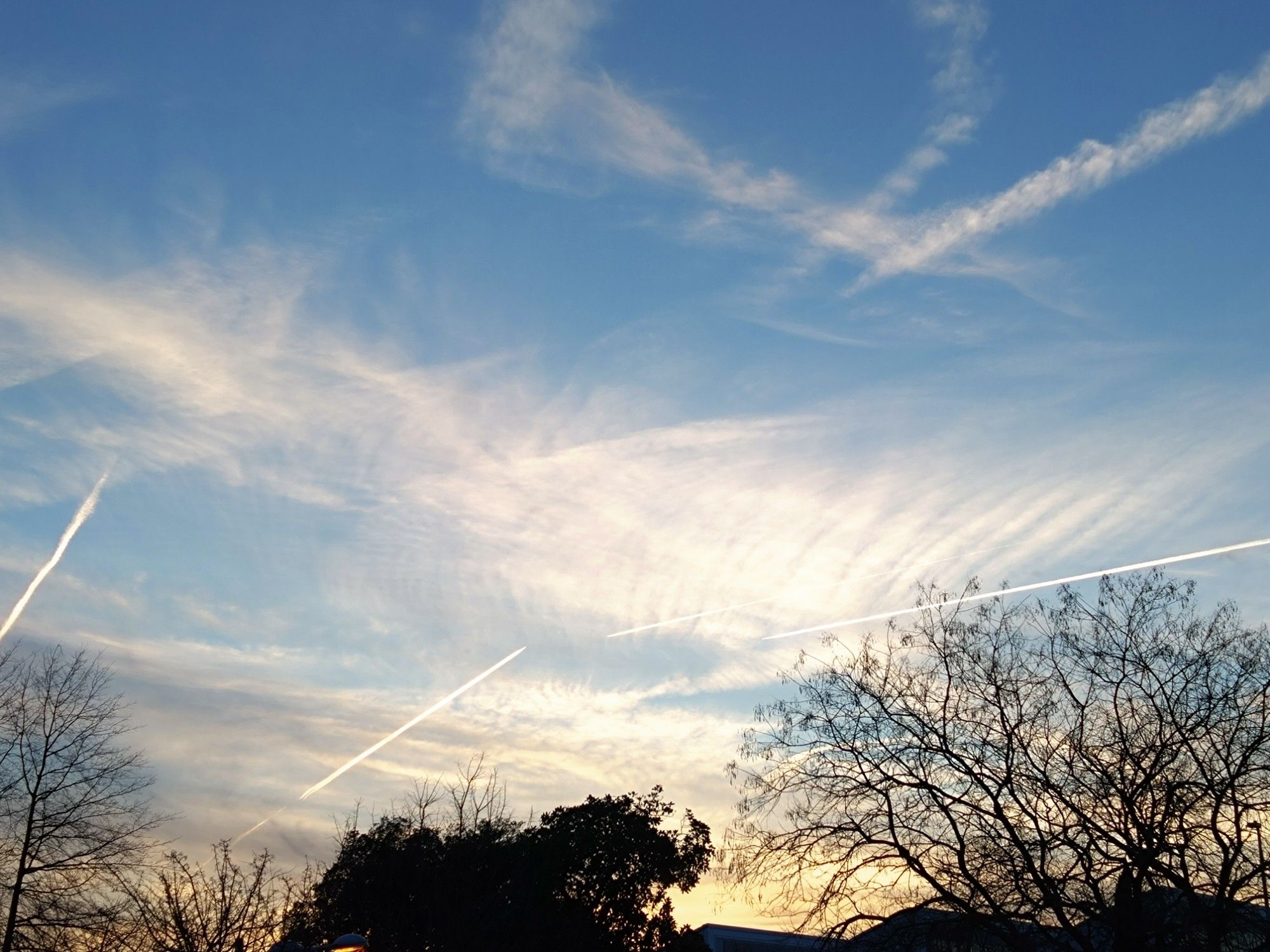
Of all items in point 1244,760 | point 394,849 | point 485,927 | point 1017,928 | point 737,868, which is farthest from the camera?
point 394,849

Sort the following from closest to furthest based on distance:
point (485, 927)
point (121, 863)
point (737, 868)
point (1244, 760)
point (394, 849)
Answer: point (1244, 760)
point (737, 868)
point (485, 927)
point (121, 863)
point (394, 849)

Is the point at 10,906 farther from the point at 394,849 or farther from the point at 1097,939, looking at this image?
the point at 1097,939

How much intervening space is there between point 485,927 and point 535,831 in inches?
937

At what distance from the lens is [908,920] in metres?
18.9

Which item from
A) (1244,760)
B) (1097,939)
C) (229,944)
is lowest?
(229,944)

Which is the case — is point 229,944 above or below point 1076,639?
below

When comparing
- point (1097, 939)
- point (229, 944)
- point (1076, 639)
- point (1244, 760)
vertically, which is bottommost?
point (229, 944)

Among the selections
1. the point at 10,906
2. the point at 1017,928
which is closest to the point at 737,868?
the point at 1017,928

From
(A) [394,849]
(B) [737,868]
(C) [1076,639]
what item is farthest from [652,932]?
(C) [1076,639]

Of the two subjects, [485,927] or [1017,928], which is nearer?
[1017,928]

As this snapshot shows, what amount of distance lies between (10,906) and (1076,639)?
2369 cm

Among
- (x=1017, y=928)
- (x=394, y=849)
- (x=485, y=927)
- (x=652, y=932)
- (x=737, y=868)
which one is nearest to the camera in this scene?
(x=1017, y=928)

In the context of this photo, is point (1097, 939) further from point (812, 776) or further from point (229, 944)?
point (229, 944)

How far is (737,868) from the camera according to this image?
20.2 meters
